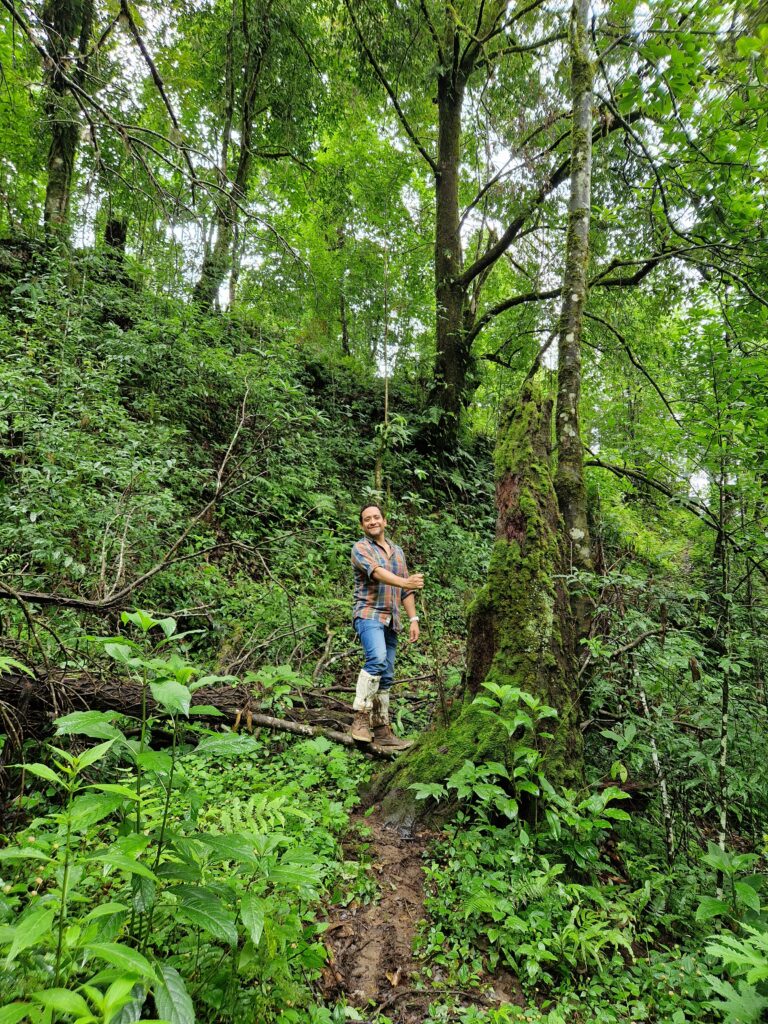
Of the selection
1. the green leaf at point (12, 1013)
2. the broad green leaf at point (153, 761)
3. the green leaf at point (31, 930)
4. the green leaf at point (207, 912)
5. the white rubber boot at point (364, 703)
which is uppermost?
the broad green leaf at point (153, 761)

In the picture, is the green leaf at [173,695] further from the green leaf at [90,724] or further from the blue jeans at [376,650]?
the blue jeans at [376,650]

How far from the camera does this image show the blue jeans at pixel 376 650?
4.16 m

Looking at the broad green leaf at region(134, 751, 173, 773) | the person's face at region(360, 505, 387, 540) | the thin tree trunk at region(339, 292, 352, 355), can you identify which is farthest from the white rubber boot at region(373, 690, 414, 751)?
the thin tree trunk at region(339, 292, 352, 355)

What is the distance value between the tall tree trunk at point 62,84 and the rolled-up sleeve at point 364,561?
11.0 ft

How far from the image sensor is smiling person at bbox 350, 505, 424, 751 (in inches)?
160

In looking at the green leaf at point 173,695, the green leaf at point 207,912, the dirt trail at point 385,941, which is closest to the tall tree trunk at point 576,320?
the dirt trail at point 385,941

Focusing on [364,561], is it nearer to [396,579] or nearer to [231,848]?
[396,579]

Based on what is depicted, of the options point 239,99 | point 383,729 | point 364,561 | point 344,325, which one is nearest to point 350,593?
point 364,561

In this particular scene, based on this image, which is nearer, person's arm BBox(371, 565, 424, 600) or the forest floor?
the forest floor

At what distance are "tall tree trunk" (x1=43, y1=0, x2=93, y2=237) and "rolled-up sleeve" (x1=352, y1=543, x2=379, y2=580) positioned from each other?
3.37 metres

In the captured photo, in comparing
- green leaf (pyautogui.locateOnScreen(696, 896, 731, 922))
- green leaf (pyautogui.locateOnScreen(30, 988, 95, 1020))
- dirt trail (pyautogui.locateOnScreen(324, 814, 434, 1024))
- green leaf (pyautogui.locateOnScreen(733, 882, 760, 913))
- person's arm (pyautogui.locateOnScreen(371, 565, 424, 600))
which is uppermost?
person's arm (pyautogui.locateOnScreen(371, 565, 424, 600))

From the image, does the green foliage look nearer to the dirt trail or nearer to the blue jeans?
the dirt trail

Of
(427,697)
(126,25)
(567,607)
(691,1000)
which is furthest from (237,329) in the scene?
(691,1000)

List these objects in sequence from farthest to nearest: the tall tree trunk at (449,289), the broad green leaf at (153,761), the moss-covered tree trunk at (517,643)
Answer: the tall tree trunk at (449,289) → the moss-covered tree trunk at (517,643) → the broad green leaf at (153,761)
